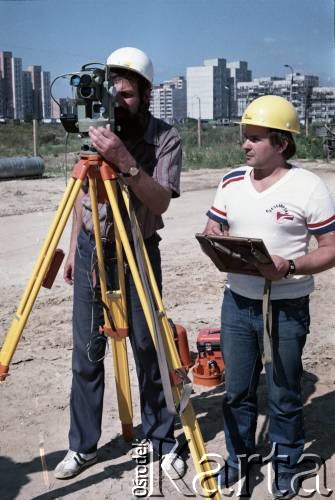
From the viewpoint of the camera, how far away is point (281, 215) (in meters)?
2.88

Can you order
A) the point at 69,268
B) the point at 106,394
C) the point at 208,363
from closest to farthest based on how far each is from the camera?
the point at 69,268 < the point at 106,394 < the point at 208,363

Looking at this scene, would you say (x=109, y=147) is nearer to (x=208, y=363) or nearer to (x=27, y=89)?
(x=208, y=363)

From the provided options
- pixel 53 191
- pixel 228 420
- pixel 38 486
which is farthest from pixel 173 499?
pixel 53 191

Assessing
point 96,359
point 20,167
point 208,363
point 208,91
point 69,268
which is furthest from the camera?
point 208,91

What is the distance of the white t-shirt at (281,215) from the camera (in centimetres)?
286

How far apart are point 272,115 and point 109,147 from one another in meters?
0.74

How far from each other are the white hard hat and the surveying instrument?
0.84 feet

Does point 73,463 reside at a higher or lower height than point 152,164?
lower

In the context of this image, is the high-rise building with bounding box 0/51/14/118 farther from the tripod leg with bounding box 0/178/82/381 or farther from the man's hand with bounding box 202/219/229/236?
the tripod leg with bounding box 0/178/82/381

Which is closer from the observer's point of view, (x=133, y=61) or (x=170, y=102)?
(x=133, y=61)

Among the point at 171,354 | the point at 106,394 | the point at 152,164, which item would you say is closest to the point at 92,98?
the point at 152,164

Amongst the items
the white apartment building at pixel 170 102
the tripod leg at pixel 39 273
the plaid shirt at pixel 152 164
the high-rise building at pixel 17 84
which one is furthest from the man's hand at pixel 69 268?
the white apartment building at pixel 170 102

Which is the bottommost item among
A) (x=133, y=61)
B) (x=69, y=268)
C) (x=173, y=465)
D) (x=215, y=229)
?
(x=173, y=465)

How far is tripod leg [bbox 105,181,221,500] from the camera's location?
2812 millimetres
